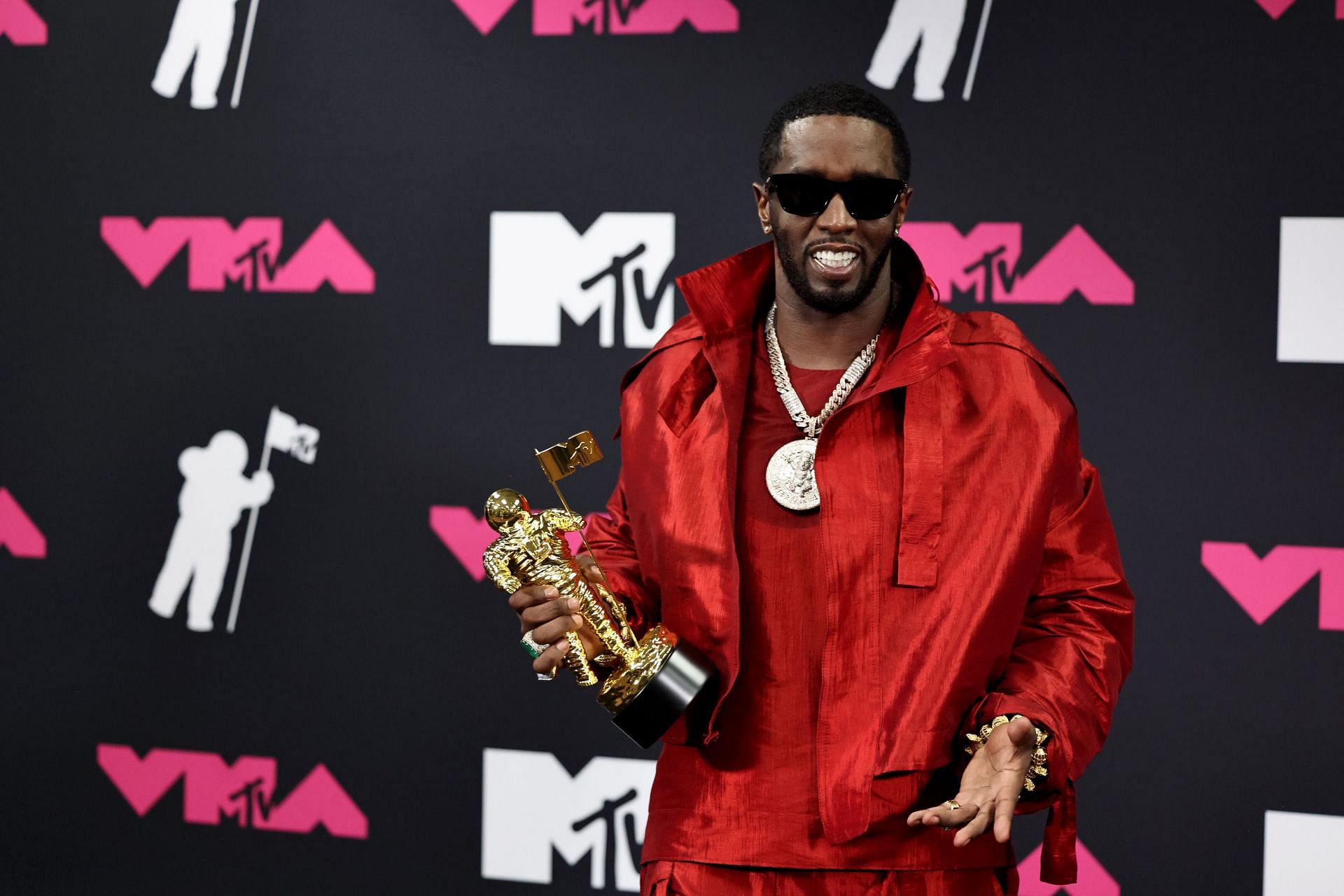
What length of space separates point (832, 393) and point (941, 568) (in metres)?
0.28

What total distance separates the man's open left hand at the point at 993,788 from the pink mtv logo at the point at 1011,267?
128 cm

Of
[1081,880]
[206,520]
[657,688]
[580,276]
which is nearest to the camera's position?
[657,688]

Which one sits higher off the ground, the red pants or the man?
the man

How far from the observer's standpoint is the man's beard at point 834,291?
183cm

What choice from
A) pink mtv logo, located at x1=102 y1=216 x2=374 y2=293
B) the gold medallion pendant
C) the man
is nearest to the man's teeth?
the man

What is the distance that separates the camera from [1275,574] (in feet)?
8.70

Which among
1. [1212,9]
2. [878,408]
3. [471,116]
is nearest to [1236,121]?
[1212,9]

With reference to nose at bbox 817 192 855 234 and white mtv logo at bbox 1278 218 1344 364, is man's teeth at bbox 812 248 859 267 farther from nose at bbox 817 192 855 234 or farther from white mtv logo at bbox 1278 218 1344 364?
white mtv logo at bbox 1278 218 1344 364

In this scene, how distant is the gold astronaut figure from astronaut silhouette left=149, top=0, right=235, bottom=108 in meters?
1.72

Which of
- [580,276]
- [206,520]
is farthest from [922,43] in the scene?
[206,520]

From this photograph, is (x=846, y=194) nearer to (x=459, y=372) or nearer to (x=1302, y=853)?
(x=459, y=372)

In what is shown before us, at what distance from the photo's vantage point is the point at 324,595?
308 centimetres

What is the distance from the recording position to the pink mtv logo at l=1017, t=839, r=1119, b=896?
2.77 m

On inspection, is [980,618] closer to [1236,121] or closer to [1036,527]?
[1036,527]
